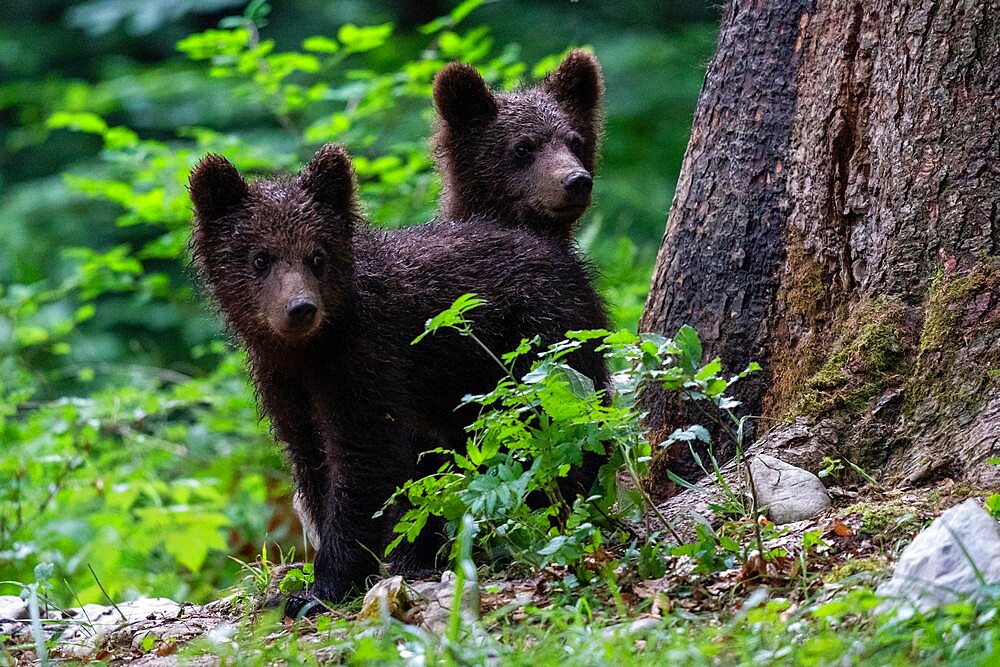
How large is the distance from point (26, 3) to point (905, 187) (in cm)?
1209

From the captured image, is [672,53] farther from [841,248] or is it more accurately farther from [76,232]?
[841,248]

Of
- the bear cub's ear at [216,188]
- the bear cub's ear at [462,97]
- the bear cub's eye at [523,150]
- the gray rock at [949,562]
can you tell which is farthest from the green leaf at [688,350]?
the bear cub's ear at [462,97]

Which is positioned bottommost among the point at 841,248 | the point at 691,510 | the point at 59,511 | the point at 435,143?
the point at 59,511

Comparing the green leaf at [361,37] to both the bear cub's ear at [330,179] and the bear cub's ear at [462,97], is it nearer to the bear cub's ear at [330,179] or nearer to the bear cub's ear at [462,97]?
the bear cub's ear at [462,97]

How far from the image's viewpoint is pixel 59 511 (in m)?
8.56

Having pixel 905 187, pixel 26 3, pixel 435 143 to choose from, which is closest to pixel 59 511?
pixel 435 143

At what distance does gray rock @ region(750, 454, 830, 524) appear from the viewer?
4.28 meters

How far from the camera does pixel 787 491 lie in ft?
14.3

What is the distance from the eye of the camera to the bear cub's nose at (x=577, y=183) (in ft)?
19.1

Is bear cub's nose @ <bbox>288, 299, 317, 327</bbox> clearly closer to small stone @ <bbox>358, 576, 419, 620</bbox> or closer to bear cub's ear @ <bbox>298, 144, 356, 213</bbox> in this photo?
bear cub's ear @ <bbox>298, 144, 356, 213</bbox>

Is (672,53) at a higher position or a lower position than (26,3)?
lower

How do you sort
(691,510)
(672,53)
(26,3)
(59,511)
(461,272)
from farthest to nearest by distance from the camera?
(26,3) → (672,53) → (59,511) → (461,272) → (691,510)

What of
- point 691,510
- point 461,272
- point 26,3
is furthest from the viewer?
point 26,3

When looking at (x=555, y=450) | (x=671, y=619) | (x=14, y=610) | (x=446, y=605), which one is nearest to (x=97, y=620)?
(x=14, y=610)
